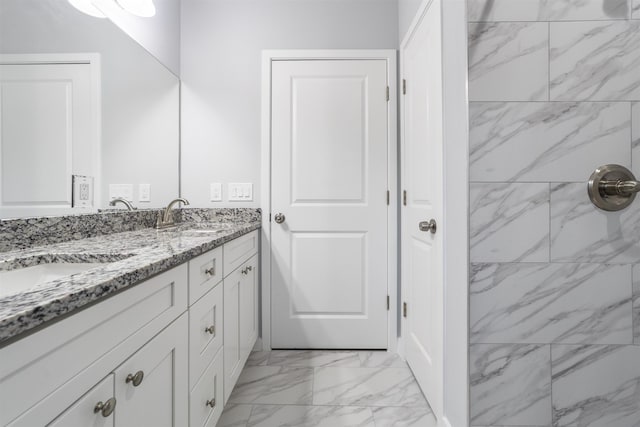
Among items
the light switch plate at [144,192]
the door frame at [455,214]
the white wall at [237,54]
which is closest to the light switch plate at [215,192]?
the white wall at [237,54]

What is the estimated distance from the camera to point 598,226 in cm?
116

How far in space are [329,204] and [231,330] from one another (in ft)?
3.33

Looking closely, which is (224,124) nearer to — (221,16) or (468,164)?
(221,16)

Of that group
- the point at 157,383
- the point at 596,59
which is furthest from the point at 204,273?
the point at 596,59

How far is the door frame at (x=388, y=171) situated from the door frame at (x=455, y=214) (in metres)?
0.75

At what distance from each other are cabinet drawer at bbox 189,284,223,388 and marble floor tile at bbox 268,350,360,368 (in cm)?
81

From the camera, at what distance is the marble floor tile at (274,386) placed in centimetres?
162

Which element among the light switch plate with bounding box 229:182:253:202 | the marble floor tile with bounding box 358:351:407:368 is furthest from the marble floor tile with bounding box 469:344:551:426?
the light switch plate with bounding box 229:182:253:202

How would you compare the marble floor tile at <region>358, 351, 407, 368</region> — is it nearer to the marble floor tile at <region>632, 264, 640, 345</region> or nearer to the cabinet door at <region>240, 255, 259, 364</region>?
the cabinet door at <region>240, 255, 259, 364</region>

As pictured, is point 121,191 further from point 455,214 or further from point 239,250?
point 455,214

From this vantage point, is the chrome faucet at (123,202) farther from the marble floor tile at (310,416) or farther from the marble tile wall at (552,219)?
the marble tile wall at (552,219)

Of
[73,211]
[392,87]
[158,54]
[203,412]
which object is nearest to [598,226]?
[392,87]

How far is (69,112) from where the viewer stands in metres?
1.21

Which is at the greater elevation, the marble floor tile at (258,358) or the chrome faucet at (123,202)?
the chrome faucet at (123,202)
